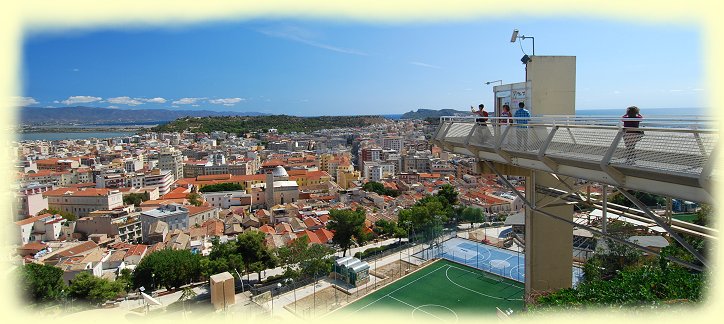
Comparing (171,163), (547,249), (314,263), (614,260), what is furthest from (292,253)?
(171,163)

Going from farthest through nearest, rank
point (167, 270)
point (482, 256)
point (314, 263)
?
point (482, 256), point (167, 270), point (314, 263)

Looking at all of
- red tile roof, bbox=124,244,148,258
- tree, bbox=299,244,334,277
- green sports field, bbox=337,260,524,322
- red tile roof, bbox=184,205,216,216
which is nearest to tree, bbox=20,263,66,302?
red tile roof, bbox=124,244,148,258

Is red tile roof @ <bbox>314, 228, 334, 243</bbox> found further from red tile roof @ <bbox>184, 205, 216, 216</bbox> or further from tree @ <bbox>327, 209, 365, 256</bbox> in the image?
red tile roof @ <bbox>184, 205, 216, 216</bbox>

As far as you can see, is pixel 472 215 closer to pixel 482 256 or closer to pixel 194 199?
pixel 482 256

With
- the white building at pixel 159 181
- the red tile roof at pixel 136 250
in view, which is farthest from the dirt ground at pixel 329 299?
the white building at pixel 159 181

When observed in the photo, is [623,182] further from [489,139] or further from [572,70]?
[572,70]

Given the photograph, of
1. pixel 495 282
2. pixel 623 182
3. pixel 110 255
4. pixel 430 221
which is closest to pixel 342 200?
pixel 430 221

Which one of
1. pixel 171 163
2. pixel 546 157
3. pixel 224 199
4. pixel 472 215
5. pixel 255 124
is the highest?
pixel 255 124
